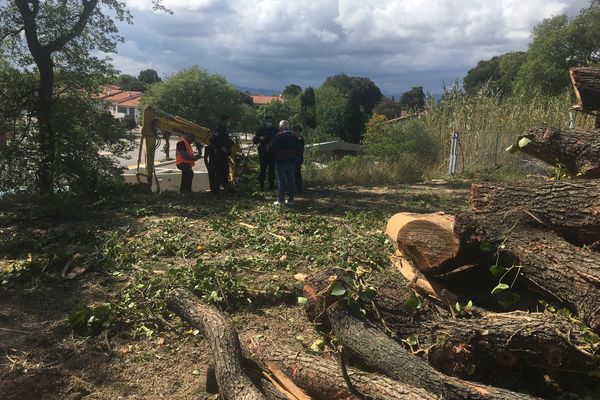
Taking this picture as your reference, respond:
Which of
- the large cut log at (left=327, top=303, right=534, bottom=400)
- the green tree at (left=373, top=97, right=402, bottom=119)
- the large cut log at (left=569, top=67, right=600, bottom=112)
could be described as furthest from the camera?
the green tree at (left=373, top=97, right=402, bottom=119)

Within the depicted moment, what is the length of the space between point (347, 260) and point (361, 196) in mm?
6381

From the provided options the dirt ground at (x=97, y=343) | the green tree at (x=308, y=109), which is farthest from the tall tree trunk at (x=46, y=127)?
the green tree at (x=308, y=109)

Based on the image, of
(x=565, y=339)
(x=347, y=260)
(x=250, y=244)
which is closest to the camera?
(x=565, y=339)

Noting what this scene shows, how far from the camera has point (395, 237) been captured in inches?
210

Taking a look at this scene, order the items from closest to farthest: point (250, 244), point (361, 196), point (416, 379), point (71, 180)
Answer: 1. point (416, 379)
2. point (250, 244)
3. point (71, 180)
4. point (361, 196)

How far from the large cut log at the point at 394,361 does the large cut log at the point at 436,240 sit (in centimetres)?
129

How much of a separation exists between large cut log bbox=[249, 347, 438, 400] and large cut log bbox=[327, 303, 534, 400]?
12 centimetres

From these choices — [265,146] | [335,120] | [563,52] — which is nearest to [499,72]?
[563,52]

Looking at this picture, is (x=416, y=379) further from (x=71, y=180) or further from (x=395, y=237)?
(x=71, y=180)

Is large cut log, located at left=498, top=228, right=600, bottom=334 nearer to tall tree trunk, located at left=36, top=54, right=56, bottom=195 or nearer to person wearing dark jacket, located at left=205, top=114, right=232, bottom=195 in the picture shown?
person wearing dark jacket, located at left=205, top=114, right=232, bottom=195

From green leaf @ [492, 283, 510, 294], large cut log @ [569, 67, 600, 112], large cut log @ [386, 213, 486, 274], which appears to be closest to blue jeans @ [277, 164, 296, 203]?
large cut log @ [386, 213, 486, 274]

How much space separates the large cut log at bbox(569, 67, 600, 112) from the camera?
5.86 meters

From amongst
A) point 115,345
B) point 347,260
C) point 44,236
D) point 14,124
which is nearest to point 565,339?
point 347,260

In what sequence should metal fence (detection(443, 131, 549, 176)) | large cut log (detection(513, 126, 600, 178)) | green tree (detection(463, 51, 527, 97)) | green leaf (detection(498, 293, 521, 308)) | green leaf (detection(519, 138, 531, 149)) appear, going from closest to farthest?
green leaf (detection(498, 293, 521, 308)), large cut log (detection(513, 126, 600, 178)), green leaf (detection(519, 138, 531, 149)), metal fence (detection(443, 131, 549, 176)), green tree (detection(463, 51, 527, 97))
